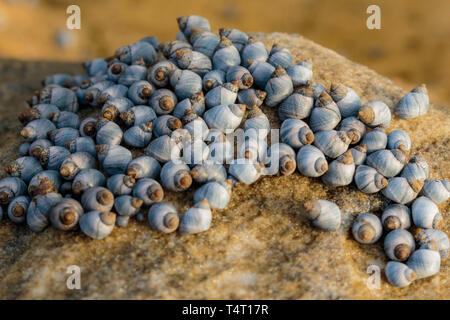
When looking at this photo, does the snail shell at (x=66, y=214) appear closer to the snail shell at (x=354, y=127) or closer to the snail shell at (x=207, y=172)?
the snail shell at (x=207, y=172)

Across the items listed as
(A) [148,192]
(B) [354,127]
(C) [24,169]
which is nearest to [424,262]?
(B) [354,127]

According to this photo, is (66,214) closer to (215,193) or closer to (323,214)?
(215,193)

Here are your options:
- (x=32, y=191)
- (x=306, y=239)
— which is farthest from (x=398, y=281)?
(x=32, y=191)

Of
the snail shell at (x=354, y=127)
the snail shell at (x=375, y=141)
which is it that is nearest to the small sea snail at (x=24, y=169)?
the snail shell at (x=354, y=127)

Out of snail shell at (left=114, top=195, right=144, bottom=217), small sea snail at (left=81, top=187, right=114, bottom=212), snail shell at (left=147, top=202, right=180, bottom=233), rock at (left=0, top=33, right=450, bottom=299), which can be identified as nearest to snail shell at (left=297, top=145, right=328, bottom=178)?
rock at (left=0, top=33, right=450, bottom=299)

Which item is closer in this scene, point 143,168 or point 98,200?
point 98,200
